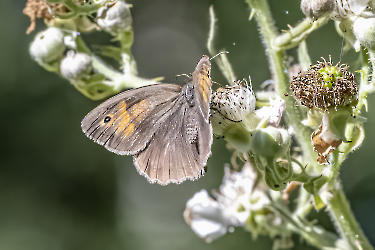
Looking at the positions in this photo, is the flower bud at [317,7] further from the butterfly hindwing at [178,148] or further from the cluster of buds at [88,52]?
the cluster of buds at [88,52]

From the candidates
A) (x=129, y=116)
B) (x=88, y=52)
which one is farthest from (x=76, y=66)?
(x=129, y=116)

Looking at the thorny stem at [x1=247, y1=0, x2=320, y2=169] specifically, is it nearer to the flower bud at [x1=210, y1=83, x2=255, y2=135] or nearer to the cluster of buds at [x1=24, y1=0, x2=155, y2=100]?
the flower bud at [x1=210, y1=83, x2=255, y2=135]

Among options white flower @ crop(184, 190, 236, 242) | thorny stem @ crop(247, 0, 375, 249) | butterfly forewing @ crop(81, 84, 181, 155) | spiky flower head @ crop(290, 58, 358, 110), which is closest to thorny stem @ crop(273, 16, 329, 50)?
thorny stem @ crop(247, 0, 375, 249)

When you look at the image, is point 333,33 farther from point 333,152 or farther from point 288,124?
point 333,152

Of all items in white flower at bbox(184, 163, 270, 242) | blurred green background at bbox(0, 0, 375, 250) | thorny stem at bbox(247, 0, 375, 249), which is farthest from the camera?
blurred green background at bbox(0, 0, 375, 250)

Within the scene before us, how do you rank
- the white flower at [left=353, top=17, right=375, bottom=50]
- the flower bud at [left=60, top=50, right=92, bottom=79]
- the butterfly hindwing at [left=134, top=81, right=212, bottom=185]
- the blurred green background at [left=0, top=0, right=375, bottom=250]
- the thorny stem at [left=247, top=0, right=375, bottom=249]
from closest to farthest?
the white flower at [left=353, top=17, right=375, bottom=50] → the butterfly hindwing at [left=134, top=81, right=212, bottom=185] → the thorny stem at [left=247, top=0, right=375, bottom=249] → the flower bud at [left=60, top=50, right=92, bottom=79] → the blurred green background at [left=0, top=0, right=375, bottom=250]

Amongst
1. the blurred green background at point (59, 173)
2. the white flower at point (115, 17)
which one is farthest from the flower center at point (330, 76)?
the blurred green background at point (59, 173)
